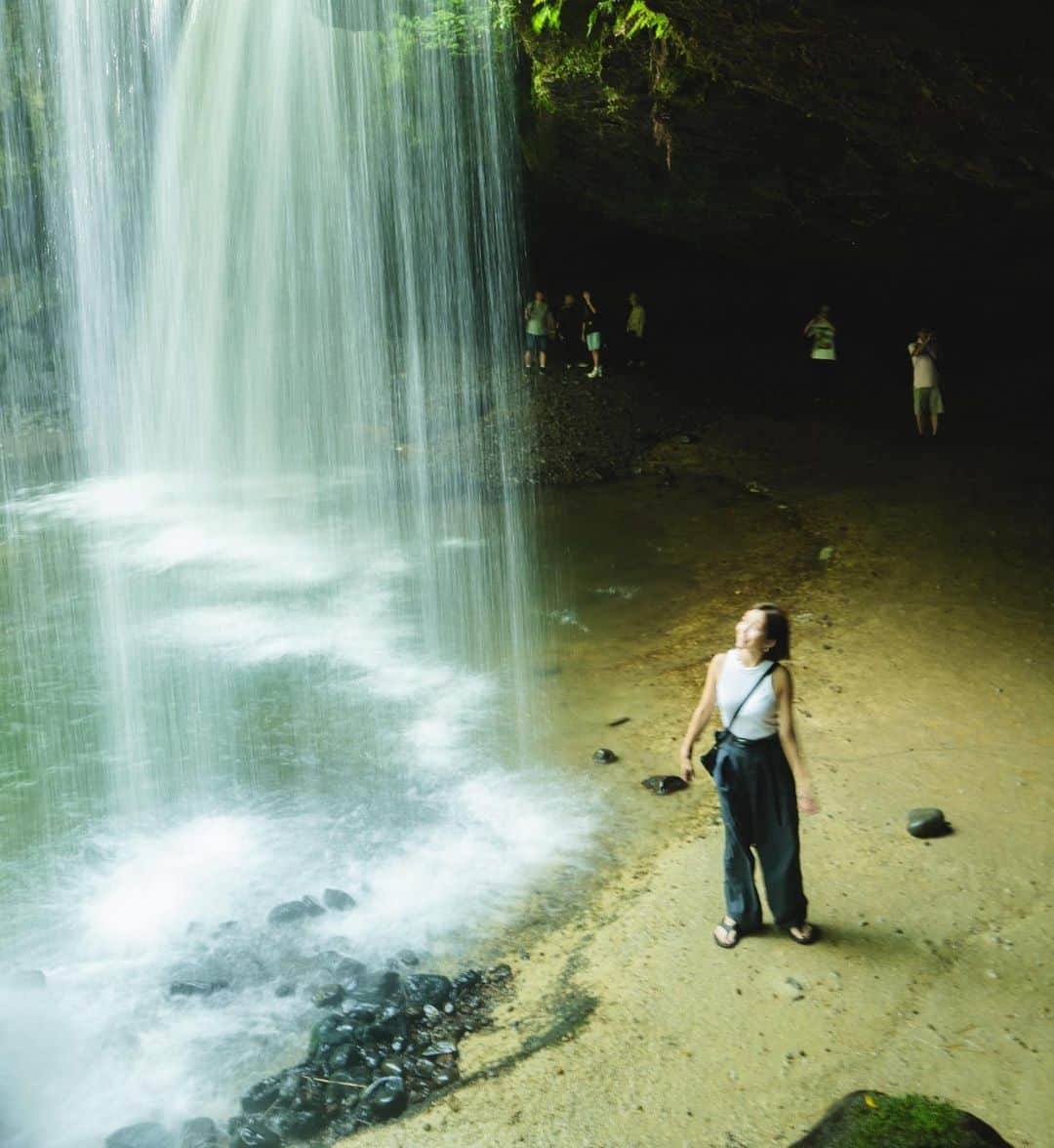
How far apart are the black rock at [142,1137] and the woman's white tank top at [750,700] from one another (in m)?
3.44

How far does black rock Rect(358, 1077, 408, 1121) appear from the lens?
478 cm

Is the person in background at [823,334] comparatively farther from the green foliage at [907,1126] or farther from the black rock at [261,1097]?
the black rock at [261,1097]

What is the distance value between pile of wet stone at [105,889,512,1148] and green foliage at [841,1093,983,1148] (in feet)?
6.44

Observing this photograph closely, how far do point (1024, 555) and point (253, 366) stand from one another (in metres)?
16.6

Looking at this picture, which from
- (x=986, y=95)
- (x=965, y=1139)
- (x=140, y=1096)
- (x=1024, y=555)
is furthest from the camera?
(x=1024, y=555)

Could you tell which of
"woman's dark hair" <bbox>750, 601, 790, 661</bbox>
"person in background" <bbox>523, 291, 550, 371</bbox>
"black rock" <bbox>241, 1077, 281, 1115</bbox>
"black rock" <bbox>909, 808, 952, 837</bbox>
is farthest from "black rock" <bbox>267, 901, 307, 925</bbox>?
"person in background" <bbox>523, 291, 550, 371</bbox>

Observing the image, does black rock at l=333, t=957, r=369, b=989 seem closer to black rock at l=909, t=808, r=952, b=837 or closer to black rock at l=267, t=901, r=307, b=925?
black rock at l=267, t=901, r=307, b=925

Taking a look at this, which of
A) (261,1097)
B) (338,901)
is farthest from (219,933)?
(261,1097)

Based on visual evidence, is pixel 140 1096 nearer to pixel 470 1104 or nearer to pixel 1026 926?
pixel 470 1104

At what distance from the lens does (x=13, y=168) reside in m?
22.8

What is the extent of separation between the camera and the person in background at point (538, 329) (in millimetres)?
20031

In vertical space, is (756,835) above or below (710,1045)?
above

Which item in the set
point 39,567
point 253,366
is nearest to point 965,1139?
point 39,567

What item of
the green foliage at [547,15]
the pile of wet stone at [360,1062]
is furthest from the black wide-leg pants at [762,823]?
the green foliage at [547,15]
